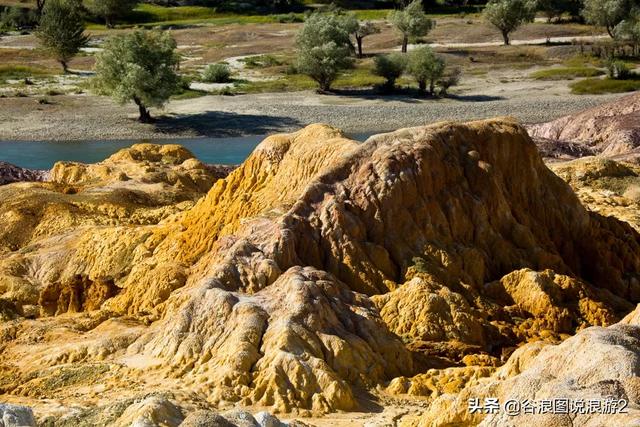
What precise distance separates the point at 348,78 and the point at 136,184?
5869 centimetres

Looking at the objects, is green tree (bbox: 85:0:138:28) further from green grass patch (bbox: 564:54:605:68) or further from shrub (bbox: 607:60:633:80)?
shrub (bbox: 607:60:633:80)

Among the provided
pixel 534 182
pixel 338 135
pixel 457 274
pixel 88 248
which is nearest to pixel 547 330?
pixel 457 274

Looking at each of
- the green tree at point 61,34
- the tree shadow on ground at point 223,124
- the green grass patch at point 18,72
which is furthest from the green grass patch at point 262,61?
the tree shadow on ground at point 223,124

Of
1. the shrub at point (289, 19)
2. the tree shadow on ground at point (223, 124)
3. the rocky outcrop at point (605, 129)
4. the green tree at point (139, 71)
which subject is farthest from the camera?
the shrub at point (289, 19)

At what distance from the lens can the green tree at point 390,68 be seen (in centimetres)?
9788

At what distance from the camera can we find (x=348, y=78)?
335 ft

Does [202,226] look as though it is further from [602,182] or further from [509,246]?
[602,182]

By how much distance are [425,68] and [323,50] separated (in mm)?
8913

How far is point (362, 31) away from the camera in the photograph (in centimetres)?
11631

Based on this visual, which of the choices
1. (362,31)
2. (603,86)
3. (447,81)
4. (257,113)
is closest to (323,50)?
(447,81)

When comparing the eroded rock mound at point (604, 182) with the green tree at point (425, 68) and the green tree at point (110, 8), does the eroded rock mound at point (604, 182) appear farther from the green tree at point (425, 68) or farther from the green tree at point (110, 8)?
the green tree at point (110, 8)

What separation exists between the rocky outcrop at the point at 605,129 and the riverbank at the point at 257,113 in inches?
741

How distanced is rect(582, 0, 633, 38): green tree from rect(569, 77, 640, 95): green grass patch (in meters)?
21.5

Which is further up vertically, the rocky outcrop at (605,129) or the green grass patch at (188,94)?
the rocky outcrop at (605,129)
